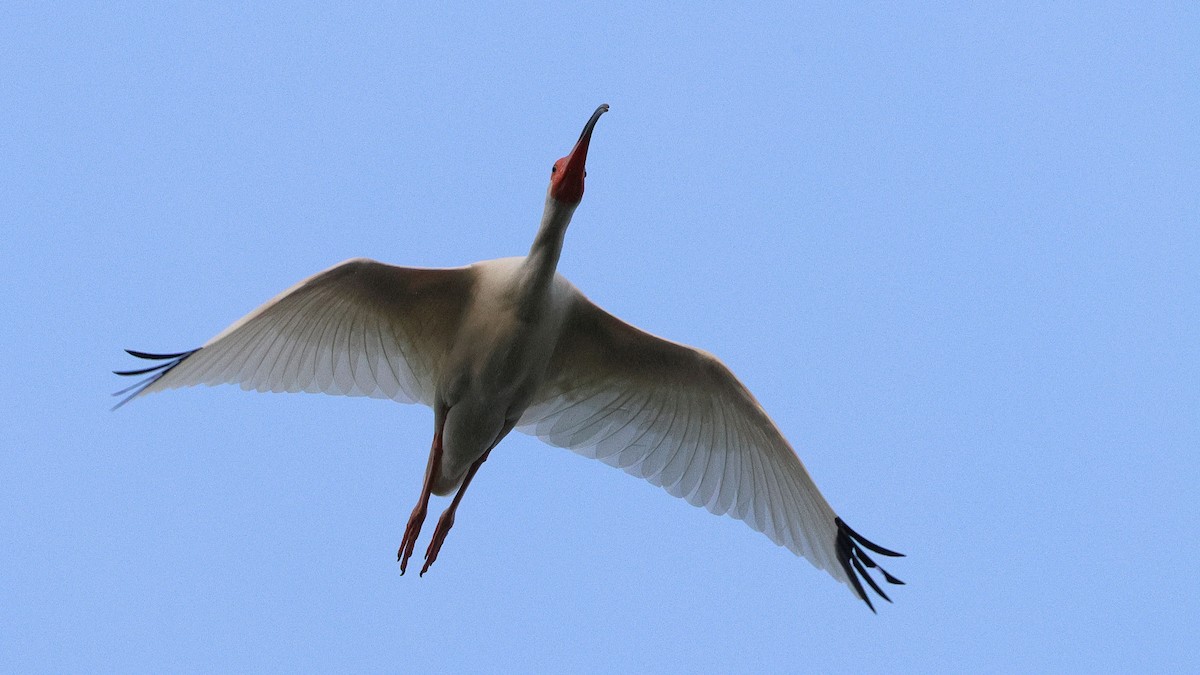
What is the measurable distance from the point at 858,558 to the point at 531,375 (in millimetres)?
2756

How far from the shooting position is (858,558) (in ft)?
33.9

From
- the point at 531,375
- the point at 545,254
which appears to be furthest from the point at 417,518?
the point at 545,254

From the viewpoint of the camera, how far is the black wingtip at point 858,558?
10.3 meters

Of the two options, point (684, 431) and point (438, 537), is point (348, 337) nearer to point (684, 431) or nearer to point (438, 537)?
point (438, 537)

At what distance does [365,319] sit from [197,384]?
4.13ft

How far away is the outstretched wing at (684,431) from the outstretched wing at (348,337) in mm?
886

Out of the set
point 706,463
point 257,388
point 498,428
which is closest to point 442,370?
point 498,428

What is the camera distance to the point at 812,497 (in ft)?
34.0

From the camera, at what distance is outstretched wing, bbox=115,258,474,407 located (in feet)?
31.7

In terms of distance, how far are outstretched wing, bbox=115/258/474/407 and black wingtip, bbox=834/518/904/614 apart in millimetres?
3180

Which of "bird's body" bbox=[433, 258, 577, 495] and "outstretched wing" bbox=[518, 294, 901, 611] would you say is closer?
"bird's body" bbox=[433, 258, 577, 495]

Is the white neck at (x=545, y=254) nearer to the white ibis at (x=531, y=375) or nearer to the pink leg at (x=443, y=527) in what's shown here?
the white ibis at (x=531, y=375)

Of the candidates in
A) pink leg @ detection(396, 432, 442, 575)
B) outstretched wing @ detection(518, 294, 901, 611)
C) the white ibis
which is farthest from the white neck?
pink leg @ detection(396, 432, 442, 575)

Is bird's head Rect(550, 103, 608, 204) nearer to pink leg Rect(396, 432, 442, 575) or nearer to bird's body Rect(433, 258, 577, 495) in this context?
bird's body Rect(433, 258, 577, 495)
